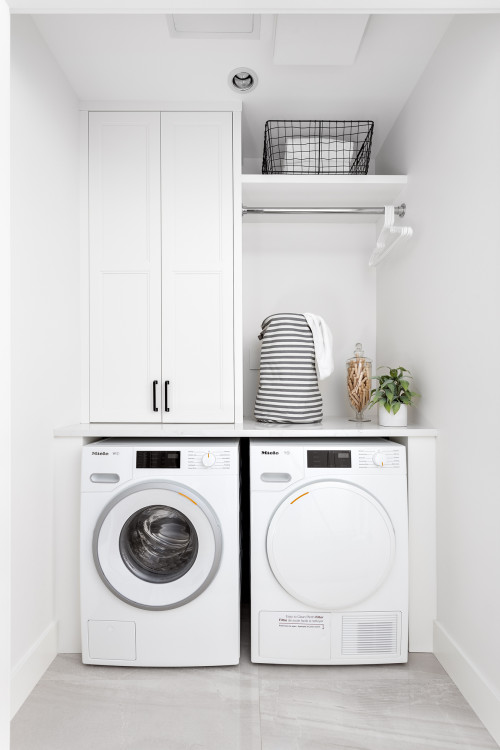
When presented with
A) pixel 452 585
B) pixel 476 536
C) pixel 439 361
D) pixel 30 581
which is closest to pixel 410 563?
pixel 452 585

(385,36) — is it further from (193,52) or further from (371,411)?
(371,411)

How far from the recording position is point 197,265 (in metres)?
2.38

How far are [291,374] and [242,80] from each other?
51.9 inches

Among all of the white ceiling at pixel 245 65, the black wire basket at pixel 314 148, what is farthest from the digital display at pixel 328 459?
the white ceiling at pixel 245 65

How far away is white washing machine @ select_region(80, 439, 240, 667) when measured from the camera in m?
1.93

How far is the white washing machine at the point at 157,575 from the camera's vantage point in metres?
1.93

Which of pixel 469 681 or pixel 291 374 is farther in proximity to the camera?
pixel 291 374

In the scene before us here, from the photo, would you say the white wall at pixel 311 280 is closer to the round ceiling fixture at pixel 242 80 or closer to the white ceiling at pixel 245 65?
the white ceiling at pixel 245 65

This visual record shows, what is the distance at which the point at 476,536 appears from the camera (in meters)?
1.70

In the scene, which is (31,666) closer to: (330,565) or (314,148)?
(330,565)

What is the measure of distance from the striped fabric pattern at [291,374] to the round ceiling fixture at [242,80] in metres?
1.03

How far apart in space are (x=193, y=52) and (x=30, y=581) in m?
2.15

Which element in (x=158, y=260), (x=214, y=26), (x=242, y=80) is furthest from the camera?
(x=158, y=260)

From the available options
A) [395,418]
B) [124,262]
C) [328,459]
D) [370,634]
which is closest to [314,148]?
[124,262]
